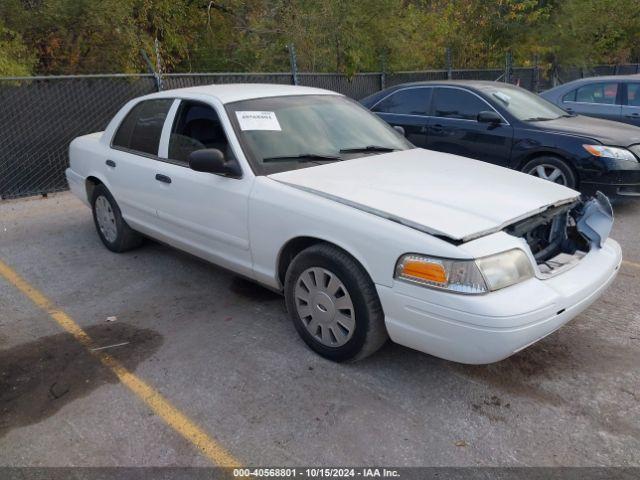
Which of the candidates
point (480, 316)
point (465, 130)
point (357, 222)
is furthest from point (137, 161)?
point (465, 130)

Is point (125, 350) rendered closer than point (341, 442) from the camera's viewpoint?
No

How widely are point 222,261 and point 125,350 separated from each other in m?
0.90

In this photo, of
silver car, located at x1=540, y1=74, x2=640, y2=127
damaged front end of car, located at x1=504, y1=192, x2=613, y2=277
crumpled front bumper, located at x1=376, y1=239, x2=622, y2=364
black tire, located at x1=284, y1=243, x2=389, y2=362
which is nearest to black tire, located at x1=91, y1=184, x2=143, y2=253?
black tire, located at x1=284, y1=243, x2=389, y2=362

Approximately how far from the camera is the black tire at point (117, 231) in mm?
5207

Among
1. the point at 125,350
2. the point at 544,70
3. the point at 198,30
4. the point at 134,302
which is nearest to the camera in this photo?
the point at 125,350

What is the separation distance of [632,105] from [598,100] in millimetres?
523

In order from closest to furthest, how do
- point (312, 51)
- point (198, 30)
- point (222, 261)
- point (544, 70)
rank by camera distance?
point (222, 261), point (312, 51), point (198, 30), point (544, 70)

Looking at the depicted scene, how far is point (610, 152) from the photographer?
6.14 m

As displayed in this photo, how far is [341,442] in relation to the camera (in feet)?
8.86

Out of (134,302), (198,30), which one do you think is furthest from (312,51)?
(134,302)

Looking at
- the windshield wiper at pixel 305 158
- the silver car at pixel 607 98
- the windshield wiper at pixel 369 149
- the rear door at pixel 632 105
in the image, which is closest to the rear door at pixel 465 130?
the silver car at pixel 607 98

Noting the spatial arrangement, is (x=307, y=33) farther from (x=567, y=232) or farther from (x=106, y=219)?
(x=567, y=232)

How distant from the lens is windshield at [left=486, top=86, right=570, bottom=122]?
22.6ft

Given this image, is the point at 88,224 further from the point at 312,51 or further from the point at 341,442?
the point at 312,51
